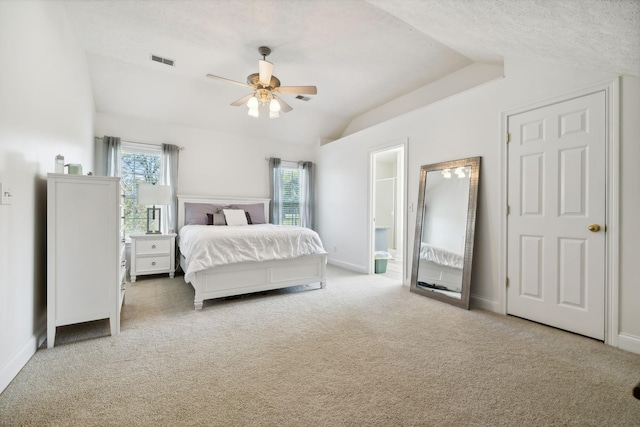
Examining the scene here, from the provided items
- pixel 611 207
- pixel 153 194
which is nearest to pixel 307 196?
pixel 153 194

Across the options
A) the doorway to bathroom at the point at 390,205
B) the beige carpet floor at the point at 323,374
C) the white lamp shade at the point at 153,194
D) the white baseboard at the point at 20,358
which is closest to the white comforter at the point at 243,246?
the beige carpet floor at the point at 323,374

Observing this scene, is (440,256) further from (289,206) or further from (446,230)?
(289,206)

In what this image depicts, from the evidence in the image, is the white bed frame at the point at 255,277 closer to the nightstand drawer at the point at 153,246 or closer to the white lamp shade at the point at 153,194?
the nightstand drawer at the point at 153,246

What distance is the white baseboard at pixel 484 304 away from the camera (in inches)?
118

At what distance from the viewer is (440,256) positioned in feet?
11.5

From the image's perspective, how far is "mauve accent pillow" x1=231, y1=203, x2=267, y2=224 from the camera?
5.28 m

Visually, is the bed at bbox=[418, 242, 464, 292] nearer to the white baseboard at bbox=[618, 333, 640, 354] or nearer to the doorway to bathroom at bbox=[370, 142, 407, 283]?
the white baseboard at bbox=[618, 333, 640, 354]

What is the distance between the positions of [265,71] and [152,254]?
3248 millimetres

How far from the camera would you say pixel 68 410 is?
1465 mm

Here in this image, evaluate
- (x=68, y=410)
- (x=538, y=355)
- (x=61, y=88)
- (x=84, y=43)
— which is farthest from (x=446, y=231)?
(x=84, y=43)

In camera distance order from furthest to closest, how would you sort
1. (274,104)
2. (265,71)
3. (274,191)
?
(274,191) < (274,104) < (265,71)

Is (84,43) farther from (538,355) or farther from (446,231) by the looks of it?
(538,355)

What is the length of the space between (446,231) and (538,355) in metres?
1.64

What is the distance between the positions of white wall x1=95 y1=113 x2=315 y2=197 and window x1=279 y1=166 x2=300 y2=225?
309 millimetres
